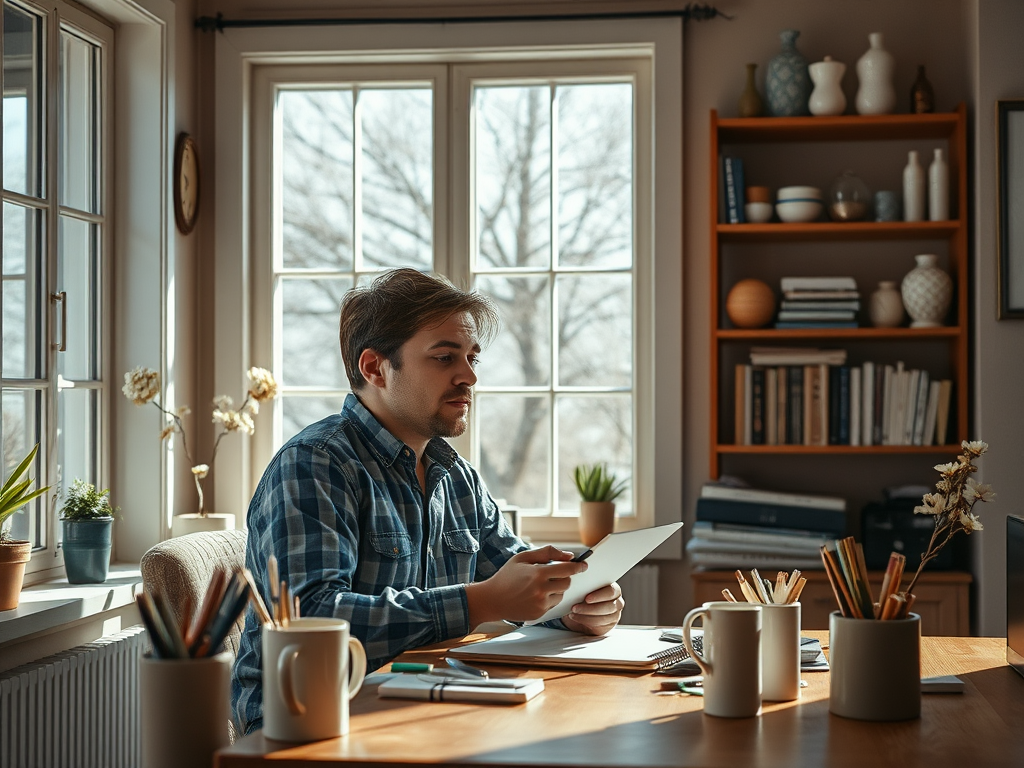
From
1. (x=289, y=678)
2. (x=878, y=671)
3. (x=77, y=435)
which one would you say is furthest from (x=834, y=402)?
(x=289, y=678)

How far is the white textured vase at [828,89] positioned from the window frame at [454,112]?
42 centimetres

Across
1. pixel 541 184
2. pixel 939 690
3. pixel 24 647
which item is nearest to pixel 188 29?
pixel 541 184

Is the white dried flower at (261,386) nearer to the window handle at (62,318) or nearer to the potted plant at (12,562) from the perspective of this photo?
the window handle at (62,318)

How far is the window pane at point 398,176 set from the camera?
3756mm

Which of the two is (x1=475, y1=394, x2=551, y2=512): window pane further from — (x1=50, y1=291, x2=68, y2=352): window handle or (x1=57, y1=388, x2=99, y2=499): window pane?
(x1=50, y1=291, x2=68, y2=352): window handle

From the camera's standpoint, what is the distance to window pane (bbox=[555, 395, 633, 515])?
370 centimetres

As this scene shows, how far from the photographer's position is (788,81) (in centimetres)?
339

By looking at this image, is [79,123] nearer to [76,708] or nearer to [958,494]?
[76,708]

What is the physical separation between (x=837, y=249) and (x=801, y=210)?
26 cm

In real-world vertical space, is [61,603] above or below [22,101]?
below

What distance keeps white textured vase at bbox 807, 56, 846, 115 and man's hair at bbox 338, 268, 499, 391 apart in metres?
1.72

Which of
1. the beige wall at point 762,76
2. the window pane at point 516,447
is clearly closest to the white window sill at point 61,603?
the window pane at point 516,447

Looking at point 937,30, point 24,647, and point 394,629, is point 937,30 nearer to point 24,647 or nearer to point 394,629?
point 394,629

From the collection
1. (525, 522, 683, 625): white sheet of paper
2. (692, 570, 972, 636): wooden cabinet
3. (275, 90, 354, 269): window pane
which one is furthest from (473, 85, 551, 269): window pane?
(525, 522, 683, 625): white sheet of paper
